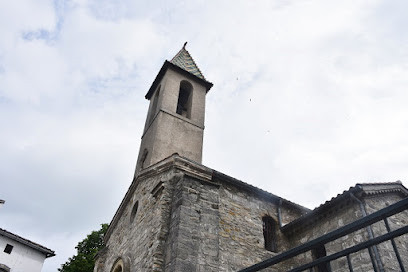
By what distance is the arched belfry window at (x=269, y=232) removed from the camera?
32.3ft

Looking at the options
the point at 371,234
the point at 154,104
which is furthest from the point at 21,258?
the point at 371,234

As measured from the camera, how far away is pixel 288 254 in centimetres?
272

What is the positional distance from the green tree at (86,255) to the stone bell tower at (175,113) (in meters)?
8.02

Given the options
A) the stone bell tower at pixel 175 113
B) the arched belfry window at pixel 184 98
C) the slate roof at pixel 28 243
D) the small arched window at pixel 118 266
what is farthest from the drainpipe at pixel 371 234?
the slate roof at pixel 28 243

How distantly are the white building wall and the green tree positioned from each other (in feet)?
4.62

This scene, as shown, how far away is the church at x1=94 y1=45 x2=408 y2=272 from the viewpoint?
7.52 metres

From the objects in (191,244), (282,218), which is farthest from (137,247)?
(282,218)

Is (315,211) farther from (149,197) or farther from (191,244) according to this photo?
(149,197)

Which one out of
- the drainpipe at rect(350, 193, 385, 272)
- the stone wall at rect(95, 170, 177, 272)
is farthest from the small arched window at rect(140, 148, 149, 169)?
the drainpipe at rect(350, 193, 385, 272)

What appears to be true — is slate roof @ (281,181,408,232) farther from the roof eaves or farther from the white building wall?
the white building wall

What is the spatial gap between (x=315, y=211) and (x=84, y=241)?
1539cm

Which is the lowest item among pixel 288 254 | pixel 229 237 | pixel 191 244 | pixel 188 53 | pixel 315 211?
pixel 288 254

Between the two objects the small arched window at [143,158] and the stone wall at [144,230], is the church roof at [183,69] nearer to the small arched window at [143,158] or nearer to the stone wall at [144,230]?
the small arched window at [143,158]

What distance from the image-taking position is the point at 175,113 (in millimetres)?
13625
